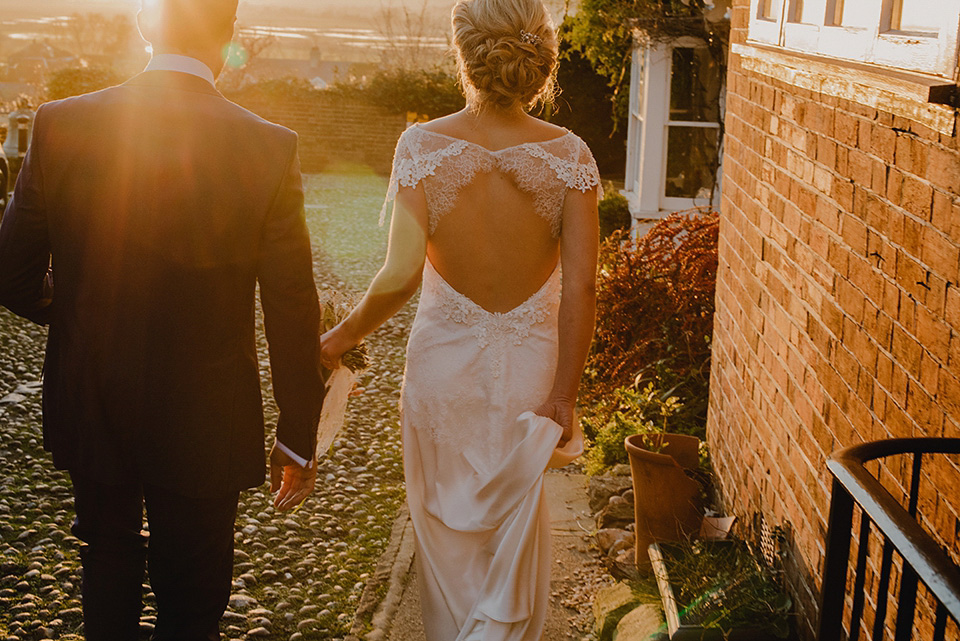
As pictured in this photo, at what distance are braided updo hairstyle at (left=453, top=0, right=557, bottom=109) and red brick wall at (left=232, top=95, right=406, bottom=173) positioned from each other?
1895cm

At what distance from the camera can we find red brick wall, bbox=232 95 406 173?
2167cm

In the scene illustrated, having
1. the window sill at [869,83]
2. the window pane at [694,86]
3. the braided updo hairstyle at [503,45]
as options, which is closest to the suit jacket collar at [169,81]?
the braided updo hairstyle at [503,45]

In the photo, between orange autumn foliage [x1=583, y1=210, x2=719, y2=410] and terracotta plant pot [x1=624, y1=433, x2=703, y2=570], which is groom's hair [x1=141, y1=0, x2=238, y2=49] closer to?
terracotta plant pot [x1=624, y1=433, x2=703, y2=570]

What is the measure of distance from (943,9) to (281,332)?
5.81 ft

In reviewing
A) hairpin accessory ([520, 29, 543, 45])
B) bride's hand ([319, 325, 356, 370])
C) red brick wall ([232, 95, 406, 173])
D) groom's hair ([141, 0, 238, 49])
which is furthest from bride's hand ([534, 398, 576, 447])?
red brick wall ([232, 95, 406, 173])

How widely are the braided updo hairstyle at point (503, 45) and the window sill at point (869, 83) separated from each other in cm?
84

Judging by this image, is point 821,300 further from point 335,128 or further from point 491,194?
point 335,128

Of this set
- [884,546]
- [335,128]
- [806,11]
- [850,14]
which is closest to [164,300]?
[884,546]

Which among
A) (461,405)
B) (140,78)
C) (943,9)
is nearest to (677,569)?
(461,405)

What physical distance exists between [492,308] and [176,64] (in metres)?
1.21

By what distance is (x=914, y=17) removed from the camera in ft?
7.87

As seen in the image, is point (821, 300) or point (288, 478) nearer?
point (288, 478)

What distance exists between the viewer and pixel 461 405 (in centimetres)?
317

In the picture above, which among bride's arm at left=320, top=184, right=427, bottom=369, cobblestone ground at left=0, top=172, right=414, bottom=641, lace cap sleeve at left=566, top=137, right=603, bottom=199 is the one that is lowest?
cobblestone ground at left=0, top=172, right=414, bottom=641
